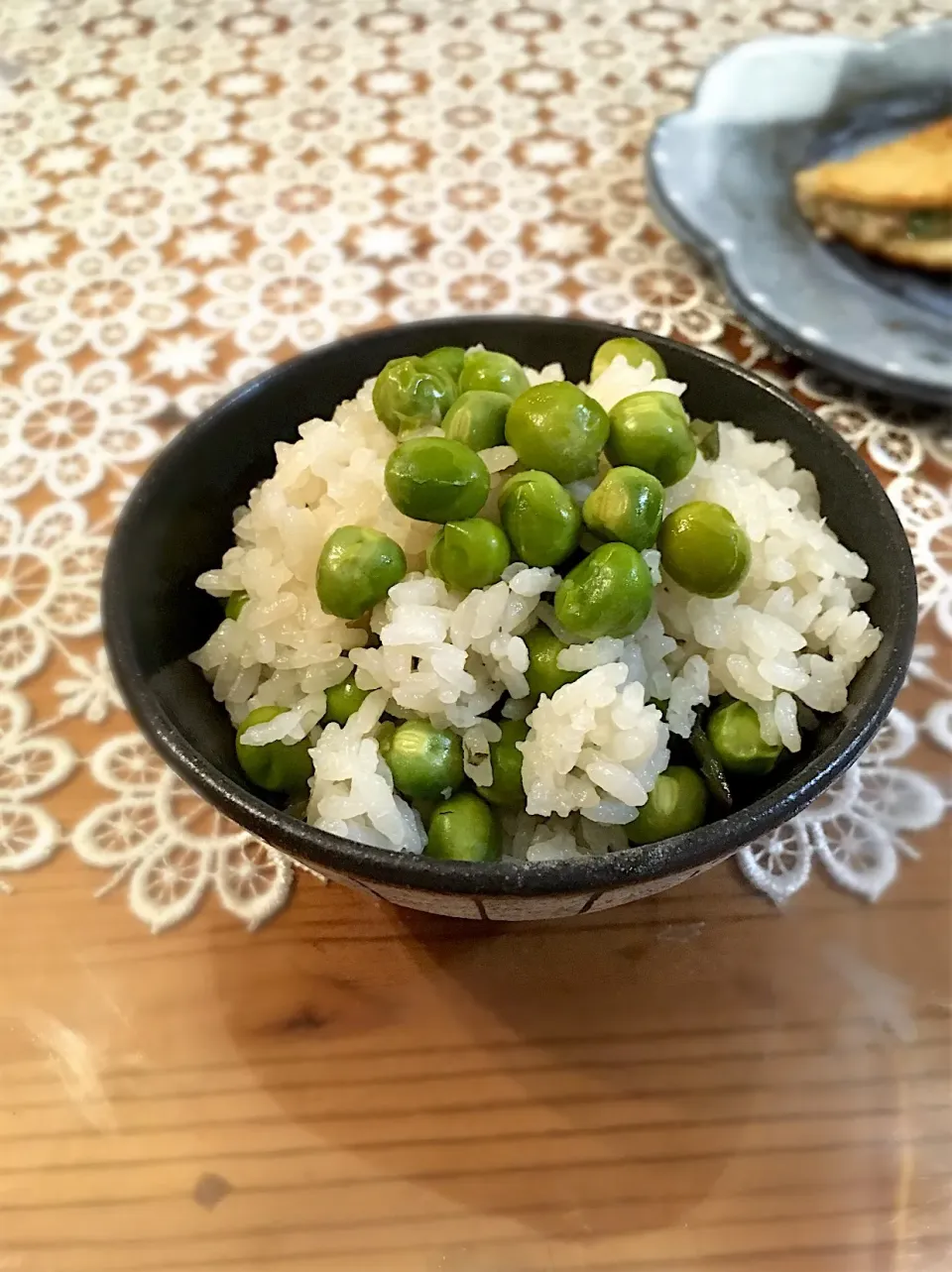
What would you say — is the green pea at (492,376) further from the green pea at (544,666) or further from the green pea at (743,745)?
the green pea at (743,745)

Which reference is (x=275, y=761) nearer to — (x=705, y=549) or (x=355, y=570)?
(x=355, y=570)

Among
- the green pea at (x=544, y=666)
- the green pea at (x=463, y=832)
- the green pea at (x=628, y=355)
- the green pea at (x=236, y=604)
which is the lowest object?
the green pea at (x=463, y=832)

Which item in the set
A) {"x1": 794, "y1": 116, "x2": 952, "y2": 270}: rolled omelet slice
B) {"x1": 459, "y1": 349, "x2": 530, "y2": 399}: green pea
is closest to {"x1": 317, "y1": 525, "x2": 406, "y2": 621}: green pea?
{"x1": 459, "y1": 349, "x2": 530, "y2": 399}: green pea

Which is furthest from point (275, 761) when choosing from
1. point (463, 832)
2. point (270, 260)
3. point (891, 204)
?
point (891, 204)

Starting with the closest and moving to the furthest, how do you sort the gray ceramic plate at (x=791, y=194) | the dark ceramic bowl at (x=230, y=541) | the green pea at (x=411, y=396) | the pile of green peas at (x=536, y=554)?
1. the dark ceramic bowl at (x=230, y=541)
2. the pile of green peas at (x=536, y=554)
3. the green pea at (x=411, y=396)
4. the gray ceramic plate at (x=791, y=194)

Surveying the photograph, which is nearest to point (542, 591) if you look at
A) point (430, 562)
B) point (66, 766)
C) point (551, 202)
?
point (430, 562)

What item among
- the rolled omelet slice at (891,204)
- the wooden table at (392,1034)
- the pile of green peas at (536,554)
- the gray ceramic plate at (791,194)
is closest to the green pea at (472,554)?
the pile of green peas at (536,554)

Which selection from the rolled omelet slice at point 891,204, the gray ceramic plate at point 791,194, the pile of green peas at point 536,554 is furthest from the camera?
the rolled omelet slice at point 891,204

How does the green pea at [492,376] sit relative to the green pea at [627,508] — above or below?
above
